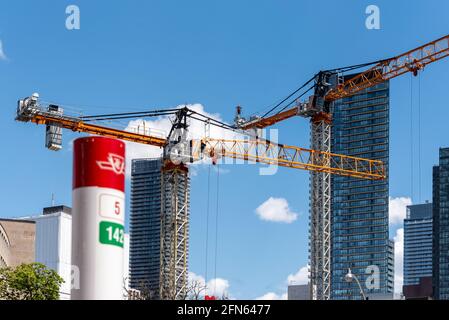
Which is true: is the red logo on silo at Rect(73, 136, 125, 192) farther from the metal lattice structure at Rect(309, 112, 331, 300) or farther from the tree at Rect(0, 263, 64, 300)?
the metal lattice structure at Rect(309, 112, 331, 300)

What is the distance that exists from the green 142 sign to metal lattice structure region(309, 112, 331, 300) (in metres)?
144

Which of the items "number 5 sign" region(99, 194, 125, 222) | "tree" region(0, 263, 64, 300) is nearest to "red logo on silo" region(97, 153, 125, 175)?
"number 5 sign" region(99, 194, 125, 222)

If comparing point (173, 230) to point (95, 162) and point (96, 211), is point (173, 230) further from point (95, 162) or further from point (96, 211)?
→ point (95, 162)

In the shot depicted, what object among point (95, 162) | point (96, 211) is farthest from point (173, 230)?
point (95, 162)

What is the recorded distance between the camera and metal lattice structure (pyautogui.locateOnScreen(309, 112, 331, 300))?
164 m

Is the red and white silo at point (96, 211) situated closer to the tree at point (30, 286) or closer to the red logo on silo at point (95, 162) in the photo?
the red logo on silo at point (95, 162)

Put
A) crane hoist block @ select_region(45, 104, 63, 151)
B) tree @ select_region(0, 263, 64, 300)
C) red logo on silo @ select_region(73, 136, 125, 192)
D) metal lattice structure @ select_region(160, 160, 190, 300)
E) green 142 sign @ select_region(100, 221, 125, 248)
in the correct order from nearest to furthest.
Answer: red logo on silo @ select_region(73, 136, 125, 192)
green 142 sign @ select_region(100, 221, 125, 248)
tree @ select_region(0, 263, 64, 300)
crane hoist block @ select_region(45, 104, 63, 151)
metal lattice structure @ select_region(160, 160, 190, 300)
